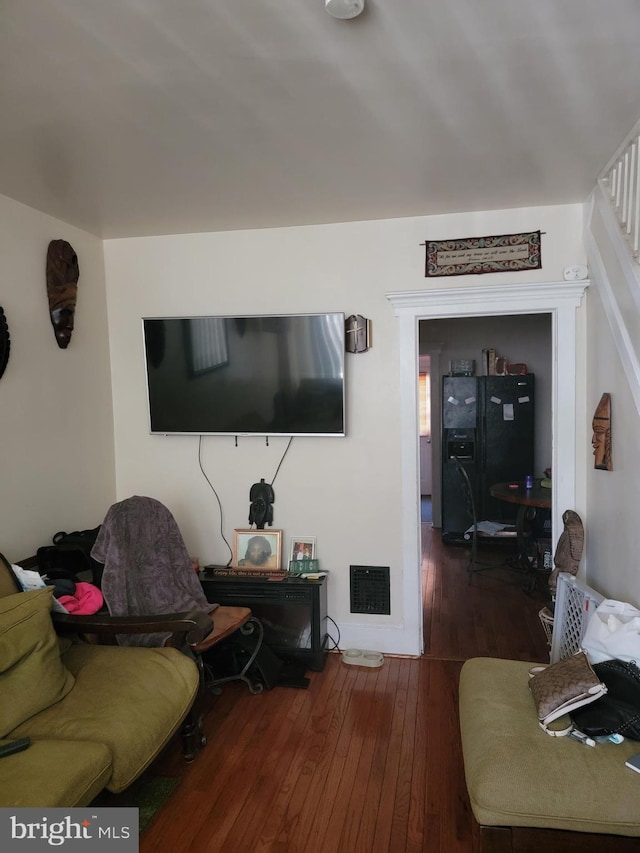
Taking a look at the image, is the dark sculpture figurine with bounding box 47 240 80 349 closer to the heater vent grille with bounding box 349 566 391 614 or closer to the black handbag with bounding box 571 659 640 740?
the heater vent grille with bounding box 349 566 391 614

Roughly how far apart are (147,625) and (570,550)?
6.41 ft

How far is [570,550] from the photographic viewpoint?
2641mm

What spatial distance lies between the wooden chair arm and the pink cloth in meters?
0.18

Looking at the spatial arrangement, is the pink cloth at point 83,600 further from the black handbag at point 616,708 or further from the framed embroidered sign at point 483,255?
the framed embroidered sign at point 483,255

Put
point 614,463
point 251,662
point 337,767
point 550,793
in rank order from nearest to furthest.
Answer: point 550,793 < point 337,767 < point 614,463 < point 251,662

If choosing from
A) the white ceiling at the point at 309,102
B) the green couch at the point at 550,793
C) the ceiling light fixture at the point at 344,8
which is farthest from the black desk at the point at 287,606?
the ceiling light fixture at the point at 344,8

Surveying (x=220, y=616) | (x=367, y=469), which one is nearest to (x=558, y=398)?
(x=367, y=469)

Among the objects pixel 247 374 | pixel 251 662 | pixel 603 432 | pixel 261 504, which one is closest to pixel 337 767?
pixel 251 662

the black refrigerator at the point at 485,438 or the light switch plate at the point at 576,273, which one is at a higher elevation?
the light switch plate at the point at 576,273

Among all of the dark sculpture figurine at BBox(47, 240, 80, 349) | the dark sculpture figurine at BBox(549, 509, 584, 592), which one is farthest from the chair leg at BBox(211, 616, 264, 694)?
the dark sculpture figurine at BBox(47, 240, 80, 349)

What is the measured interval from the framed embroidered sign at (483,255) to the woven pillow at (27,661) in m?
→ 2.49

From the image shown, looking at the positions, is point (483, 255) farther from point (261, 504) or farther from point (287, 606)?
point (287, 606)

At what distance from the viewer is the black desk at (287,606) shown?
10.1ft

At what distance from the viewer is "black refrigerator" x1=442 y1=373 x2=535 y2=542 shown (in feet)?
17.9
